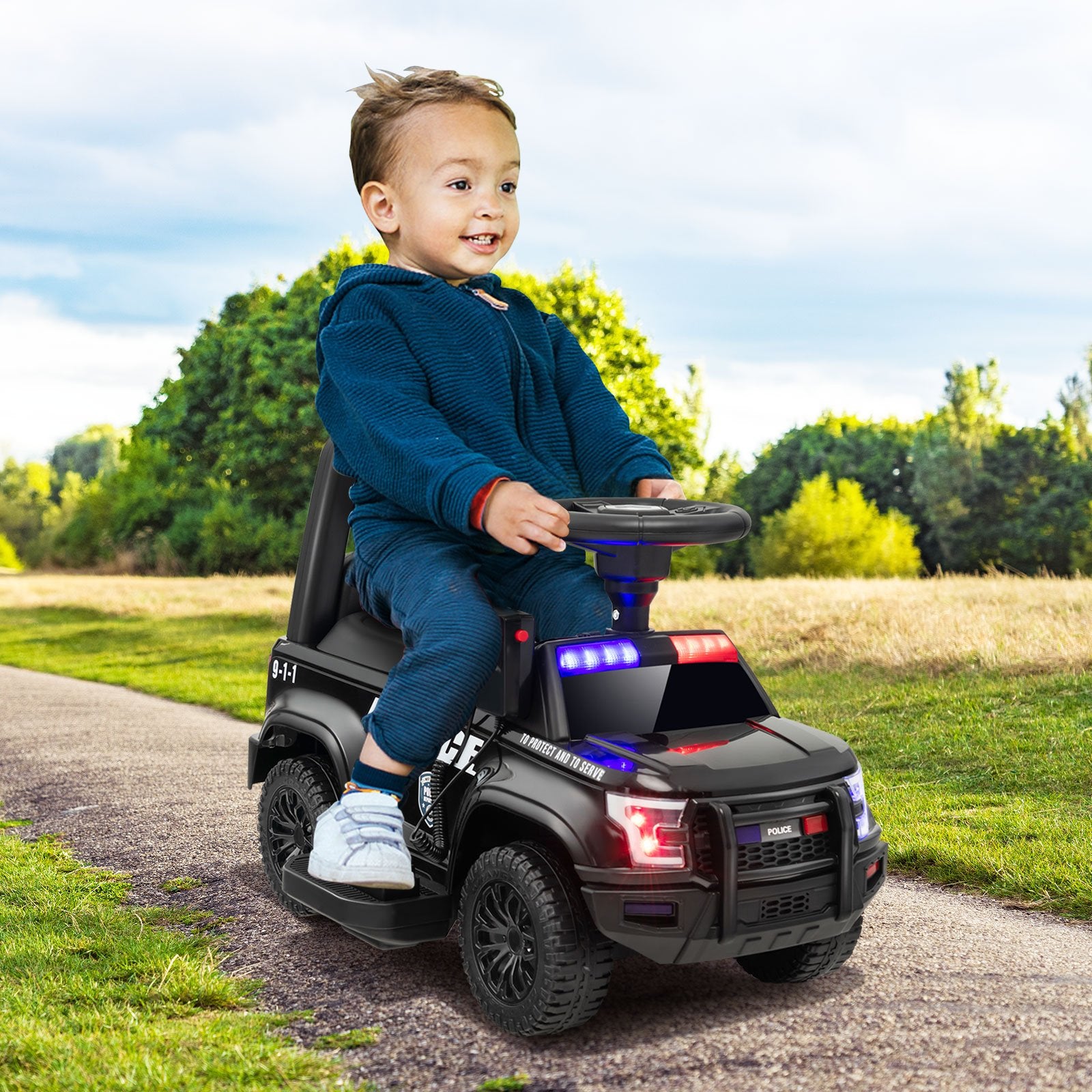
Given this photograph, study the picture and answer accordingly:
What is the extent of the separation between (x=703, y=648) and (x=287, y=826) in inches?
70.0

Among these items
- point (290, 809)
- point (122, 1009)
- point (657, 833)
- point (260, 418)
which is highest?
point (260, 418)

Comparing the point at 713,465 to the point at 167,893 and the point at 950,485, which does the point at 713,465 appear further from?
the point at 167,893

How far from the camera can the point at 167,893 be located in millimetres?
5082

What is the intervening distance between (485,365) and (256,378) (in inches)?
1290

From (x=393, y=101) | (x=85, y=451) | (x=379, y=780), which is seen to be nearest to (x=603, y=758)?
(x=379, y=780)

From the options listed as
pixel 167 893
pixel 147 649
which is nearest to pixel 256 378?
pixel 147 649

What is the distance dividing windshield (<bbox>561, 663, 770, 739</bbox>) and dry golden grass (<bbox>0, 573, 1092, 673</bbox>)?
24.7ft

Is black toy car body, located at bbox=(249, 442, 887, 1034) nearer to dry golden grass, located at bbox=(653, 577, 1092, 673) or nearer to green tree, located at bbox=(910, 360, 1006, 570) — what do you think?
dry golden grass, located at bbox=(653, 577, 1092, 673)

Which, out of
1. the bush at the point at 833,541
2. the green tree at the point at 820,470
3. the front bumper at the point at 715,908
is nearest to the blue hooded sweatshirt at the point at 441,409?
the front bumper at the point at 715,908

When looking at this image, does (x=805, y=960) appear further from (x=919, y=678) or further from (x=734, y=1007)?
(x=919, y=678)

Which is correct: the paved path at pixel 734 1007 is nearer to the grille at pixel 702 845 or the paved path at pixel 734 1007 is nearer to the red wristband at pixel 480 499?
the grille at pixel 702 845

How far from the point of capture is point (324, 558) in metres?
4.49

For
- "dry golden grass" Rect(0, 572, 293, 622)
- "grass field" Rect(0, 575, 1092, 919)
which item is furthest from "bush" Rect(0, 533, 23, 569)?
"grass field" Rect(0, 575, 1092, 919)

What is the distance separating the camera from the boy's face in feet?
12.7
